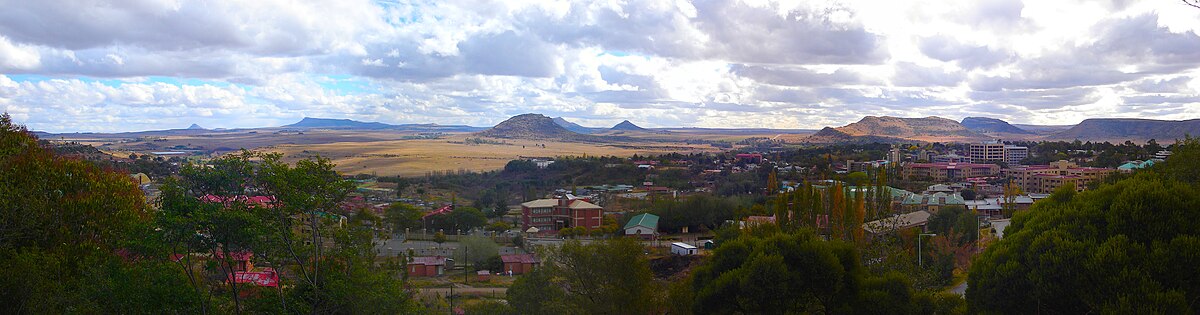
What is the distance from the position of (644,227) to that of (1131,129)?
113m

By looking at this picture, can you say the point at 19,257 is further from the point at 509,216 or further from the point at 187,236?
the point at 509,216

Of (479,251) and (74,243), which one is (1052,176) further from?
(74,243)

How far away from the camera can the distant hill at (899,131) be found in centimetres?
13875

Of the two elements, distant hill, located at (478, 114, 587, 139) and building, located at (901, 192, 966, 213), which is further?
distant hill, located at (478, 114, 587, 139)

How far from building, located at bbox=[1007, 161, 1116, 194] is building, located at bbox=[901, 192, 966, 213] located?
18.7 feet

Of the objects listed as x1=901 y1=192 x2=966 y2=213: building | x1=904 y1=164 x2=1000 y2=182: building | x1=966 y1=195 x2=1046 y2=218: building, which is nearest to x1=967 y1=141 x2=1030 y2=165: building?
x1=904 y1=164 x2=1000 y2=182: building

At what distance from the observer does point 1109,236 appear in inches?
431

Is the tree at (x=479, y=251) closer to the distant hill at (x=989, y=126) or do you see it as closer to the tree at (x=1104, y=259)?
the tree at (x=1104, y=259)

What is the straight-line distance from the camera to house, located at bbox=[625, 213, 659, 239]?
36656mm

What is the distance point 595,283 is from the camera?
1545 centimetres

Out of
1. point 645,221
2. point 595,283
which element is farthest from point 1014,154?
point 595,283

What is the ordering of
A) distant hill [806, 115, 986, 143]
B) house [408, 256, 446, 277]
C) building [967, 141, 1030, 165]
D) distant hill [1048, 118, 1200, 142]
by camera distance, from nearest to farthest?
1. house [408, 256, 446, 277]
2. building [967, 141, 1030, 165]
3. distant hill [1048, 118, 1200, 142]
4. distant hill [806, 115, 986, 143]

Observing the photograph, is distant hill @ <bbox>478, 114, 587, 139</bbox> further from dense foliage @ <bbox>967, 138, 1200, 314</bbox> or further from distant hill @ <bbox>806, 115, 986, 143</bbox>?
dense foliage @ <bbox>967, 138, 1200, 314</bbox>

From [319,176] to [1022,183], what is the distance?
46.4 m
